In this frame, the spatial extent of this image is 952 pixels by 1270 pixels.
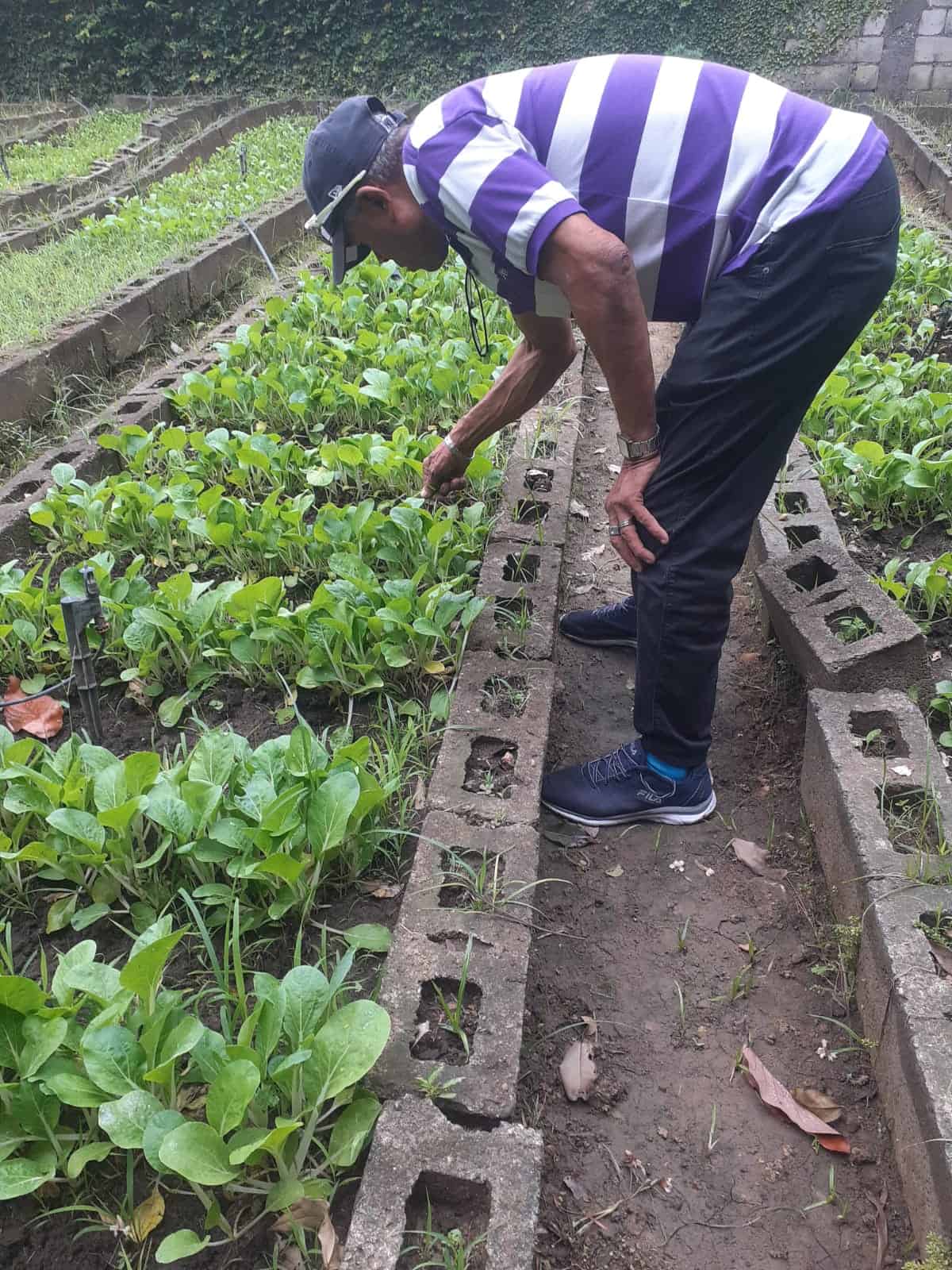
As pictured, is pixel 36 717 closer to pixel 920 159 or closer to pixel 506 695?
pixel 506 695

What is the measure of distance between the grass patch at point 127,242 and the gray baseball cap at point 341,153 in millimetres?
3246

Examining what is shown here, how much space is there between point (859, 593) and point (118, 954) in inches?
81.0

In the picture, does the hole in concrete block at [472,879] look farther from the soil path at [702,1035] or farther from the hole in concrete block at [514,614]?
the hole in concrete block at [514,614]

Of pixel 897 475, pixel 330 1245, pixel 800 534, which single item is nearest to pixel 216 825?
pixel 330 1245

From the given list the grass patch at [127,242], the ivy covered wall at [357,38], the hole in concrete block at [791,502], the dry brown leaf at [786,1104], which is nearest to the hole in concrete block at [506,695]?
the dry brown leaf at [786,1104]

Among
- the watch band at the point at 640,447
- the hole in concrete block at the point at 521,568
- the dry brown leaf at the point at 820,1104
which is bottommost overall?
the dry brown leaf at the point at 820,1104

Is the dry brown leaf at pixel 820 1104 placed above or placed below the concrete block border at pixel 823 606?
below

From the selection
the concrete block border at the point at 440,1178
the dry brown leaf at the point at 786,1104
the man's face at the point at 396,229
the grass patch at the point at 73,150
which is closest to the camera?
the concrete block border at the point at 440,1178

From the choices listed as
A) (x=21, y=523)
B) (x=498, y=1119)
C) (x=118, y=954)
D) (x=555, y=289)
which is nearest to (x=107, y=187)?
(x=21, y=523)

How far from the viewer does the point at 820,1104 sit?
1.79 metres

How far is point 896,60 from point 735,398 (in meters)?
15.4

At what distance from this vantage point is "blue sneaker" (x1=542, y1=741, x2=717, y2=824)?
7.82 ft

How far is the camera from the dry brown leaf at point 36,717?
8.11ft

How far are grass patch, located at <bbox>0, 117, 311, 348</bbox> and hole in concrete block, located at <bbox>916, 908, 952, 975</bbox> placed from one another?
15.2ft
